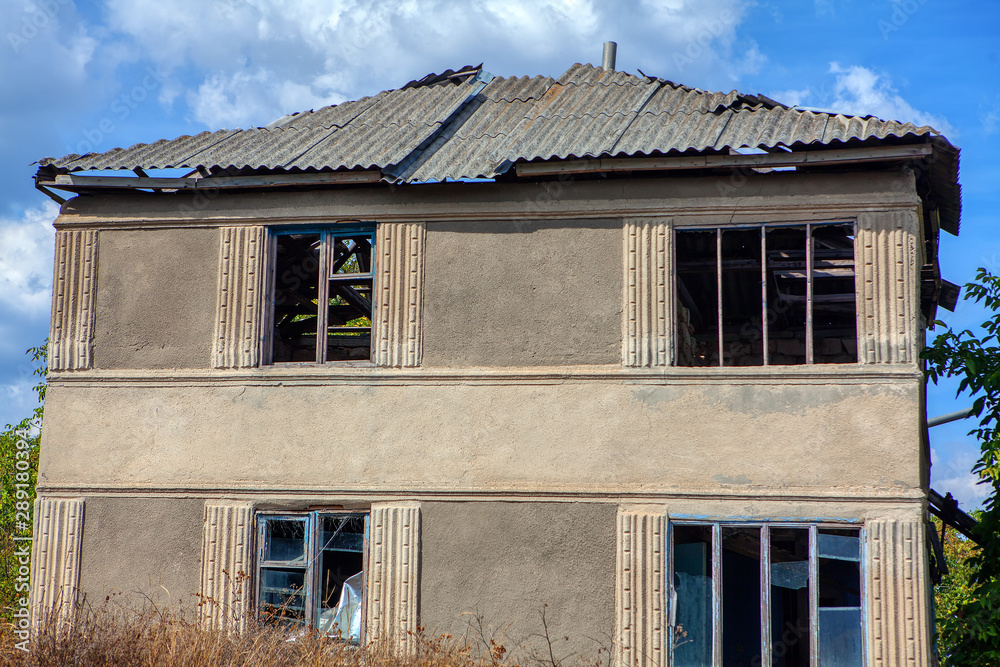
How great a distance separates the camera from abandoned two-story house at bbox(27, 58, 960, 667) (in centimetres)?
934

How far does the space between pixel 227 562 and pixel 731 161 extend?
6672 millimetres

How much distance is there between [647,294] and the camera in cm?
988

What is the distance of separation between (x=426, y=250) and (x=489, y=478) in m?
2.55

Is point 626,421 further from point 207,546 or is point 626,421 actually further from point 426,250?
point 207,546

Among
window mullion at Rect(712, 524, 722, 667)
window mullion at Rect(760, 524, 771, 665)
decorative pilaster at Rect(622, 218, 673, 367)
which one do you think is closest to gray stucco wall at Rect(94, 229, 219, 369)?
decorative pilaster at Rect(622, 218, 673, 367)

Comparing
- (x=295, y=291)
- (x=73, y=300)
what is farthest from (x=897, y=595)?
(x=73, y=300)

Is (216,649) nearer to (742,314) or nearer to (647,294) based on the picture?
(647,294)

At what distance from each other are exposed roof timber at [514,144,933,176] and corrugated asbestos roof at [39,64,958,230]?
9 centimetres

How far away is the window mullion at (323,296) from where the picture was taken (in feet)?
34.1

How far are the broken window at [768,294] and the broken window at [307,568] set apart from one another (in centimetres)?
454

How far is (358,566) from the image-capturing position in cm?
1134

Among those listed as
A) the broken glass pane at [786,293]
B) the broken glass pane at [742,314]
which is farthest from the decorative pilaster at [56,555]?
the broken glass pane at [742,314]

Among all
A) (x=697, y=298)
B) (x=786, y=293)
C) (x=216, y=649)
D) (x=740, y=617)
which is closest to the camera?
(x=216, y=649)

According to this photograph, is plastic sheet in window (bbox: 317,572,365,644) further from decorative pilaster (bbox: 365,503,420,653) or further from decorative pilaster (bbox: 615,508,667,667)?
decorative pilaster (bbox: 615,508,667,667)
